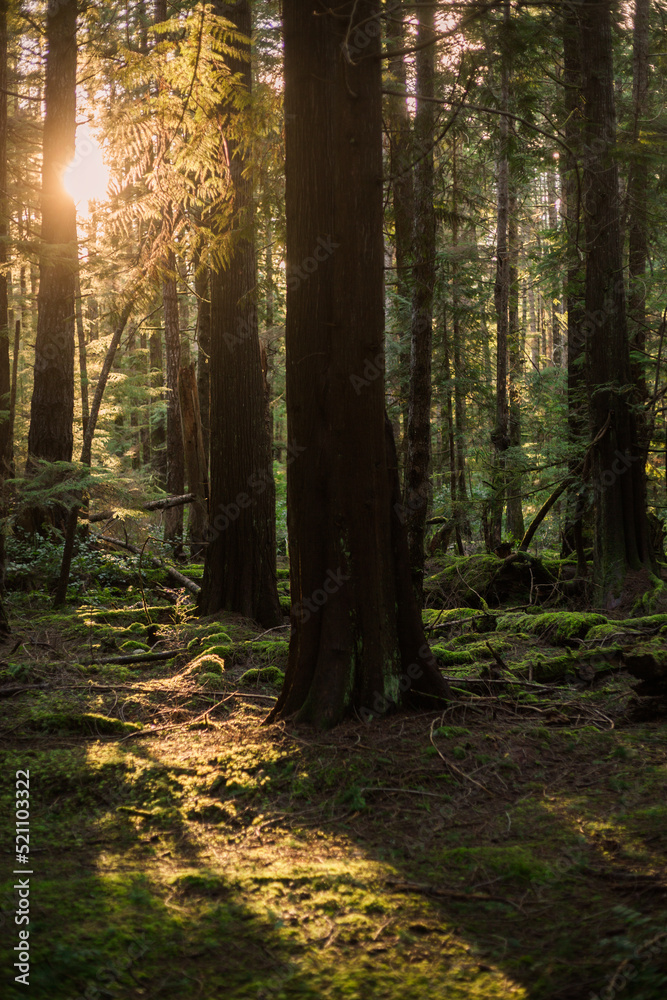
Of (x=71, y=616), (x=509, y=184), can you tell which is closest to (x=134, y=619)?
(x=71, y=616)

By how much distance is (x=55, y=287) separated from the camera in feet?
38.6

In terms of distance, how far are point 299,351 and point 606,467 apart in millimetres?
6005

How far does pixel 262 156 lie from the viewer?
6.37m

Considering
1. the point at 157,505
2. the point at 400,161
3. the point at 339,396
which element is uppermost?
the point at 400,161

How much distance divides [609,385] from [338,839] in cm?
756

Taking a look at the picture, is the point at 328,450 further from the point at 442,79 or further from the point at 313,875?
the point at 442,79

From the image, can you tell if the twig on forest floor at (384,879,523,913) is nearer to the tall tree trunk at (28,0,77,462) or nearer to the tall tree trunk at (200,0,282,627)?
the tall tree trunk at (200,0,282,627)

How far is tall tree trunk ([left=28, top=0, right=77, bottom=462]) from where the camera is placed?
11.6 meters

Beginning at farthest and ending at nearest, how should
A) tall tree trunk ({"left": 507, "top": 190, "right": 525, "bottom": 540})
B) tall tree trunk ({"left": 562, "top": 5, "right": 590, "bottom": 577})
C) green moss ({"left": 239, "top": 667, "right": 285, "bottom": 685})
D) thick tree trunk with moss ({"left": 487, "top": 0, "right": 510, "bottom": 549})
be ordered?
tall tree trunk ({"left": 507, "top": 190, "right": 525, "bottom": 540})
thick tree trunk with moss ({"left": 487, "top": 0, "right": 510, "bottom": 549})
tall tree trunk ({"left": 562, "top": 5, "right": 590, "bottom": 577})
green moss ({"left": 239, "top": 667, "right": 285, "bottom": 685})

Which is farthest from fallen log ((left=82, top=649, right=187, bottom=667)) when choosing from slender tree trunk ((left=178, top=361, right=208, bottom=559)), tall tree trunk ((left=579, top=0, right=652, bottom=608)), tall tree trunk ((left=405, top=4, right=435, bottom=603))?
slender tree trunk ((left=178, top=361, right=208, bottom=559))

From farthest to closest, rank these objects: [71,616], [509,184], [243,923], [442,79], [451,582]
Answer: [509,184] < [451,582] < [71,616] < [442,79] < [243,923]

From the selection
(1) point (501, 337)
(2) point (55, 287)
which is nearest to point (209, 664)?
(2) point (55, 287)

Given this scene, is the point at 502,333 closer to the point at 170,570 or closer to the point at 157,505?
the point at 157,505

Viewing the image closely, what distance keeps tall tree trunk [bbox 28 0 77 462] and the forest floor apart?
6.51 metres
